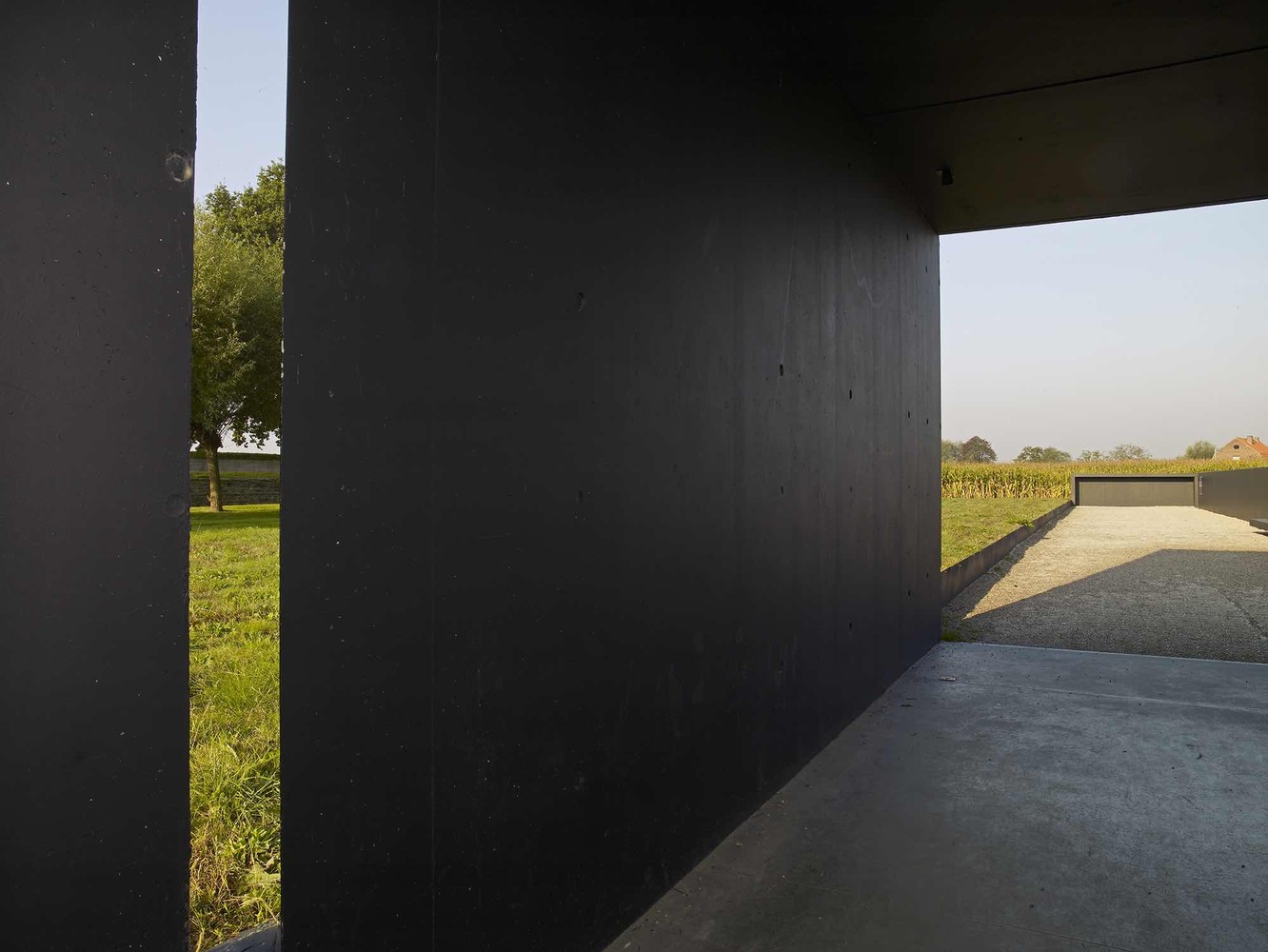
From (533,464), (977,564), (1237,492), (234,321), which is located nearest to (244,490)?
(533,464)

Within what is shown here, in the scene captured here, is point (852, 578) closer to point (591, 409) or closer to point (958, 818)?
point (958, 818)

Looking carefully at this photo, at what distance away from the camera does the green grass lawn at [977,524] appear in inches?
350

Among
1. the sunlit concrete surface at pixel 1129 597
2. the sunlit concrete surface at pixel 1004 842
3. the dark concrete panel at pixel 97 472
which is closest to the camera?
the dark concrete panel at pixel 97 472

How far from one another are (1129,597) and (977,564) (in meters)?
1.40

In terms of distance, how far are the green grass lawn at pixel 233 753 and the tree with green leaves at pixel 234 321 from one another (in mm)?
856

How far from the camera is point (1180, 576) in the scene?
812 cm

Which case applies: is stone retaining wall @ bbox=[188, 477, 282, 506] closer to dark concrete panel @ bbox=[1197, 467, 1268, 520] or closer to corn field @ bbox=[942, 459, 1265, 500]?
dark concrete panel @ bbox=[1197, 467, 1268, 520]

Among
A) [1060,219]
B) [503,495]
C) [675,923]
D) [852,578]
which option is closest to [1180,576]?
[1060,219]

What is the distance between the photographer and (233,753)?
269 cm

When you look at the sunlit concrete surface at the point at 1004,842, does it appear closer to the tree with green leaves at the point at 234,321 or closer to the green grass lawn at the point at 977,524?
the green grass lawn at the point at 977,524

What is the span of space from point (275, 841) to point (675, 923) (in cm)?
115

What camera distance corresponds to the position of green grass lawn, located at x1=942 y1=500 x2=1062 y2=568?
8.89 metres

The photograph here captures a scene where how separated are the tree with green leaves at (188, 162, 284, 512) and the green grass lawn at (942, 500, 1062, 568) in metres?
5.72

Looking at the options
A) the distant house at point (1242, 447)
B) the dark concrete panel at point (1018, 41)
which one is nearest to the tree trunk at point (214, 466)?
the dark concrete panel at point (1018, 41)
